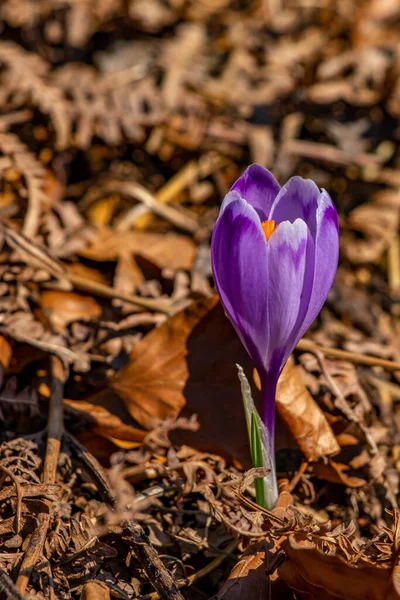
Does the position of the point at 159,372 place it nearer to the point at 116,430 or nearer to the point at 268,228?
the point at 116,430

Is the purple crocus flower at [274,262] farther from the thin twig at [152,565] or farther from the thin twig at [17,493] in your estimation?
the thin twig at [17,493]

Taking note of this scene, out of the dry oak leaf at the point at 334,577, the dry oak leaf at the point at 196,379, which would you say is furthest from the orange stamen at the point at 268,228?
the dry oak leaf at the point at 334,577

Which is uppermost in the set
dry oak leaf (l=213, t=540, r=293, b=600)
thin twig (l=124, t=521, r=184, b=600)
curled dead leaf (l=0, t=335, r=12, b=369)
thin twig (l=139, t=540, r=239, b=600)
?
curled dead leaf (l=0, t=335, r=12, b=369)

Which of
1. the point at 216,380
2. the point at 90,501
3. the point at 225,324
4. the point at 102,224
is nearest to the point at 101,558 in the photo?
the point at 90,501

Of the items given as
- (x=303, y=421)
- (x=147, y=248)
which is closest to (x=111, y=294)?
(x=147, y=248)

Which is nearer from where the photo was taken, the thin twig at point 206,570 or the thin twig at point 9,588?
the thin twig at point 9,588

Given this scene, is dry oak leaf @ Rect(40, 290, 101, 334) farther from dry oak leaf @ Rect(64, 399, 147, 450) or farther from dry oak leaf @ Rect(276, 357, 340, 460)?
dry oak leaf @ Rect(276, 357, 340, 460)

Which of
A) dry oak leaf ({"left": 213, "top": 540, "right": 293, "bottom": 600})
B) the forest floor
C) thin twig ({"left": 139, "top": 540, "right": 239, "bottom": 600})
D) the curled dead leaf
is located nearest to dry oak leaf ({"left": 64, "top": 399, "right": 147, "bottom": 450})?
the forest floor
